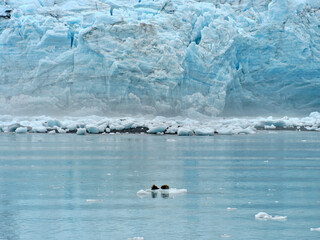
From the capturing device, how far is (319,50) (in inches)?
803

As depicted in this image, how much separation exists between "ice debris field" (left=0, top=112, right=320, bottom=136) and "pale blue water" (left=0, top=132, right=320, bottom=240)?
20.0 ft

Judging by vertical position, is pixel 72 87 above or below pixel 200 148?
above

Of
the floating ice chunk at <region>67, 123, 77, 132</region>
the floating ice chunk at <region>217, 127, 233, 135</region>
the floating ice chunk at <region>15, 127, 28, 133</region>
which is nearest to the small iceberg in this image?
the floating ice chunk at <region>217, 127, 233, 135</region>

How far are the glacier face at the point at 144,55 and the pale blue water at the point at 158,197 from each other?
904 centimetres

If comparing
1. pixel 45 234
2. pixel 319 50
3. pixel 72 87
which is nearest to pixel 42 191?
pixel 45 234

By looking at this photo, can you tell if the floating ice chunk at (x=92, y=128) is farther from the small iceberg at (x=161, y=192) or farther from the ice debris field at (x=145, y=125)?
the small iceberg at (x=161, y=192)

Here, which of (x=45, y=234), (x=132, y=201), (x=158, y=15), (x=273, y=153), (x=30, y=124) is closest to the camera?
(x=45, y=234)

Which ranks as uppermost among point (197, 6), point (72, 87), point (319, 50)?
point (197, 6)

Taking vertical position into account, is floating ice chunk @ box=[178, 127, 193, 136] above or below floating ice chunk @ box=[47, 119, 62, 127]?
below

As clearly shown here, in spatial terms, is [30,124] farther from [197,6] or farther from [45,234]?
[45,234]

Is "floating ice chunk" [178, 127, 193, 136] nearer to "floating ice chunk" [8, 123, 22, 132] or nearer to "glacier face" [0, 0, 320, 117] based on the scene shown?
"glacier face" [0, 0, 320, 117]

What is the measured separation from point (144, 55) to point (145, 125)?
3089 millimetres

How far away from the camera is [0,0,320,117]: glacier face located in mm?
18828

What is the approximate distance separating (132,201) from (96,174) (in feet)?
6.73
